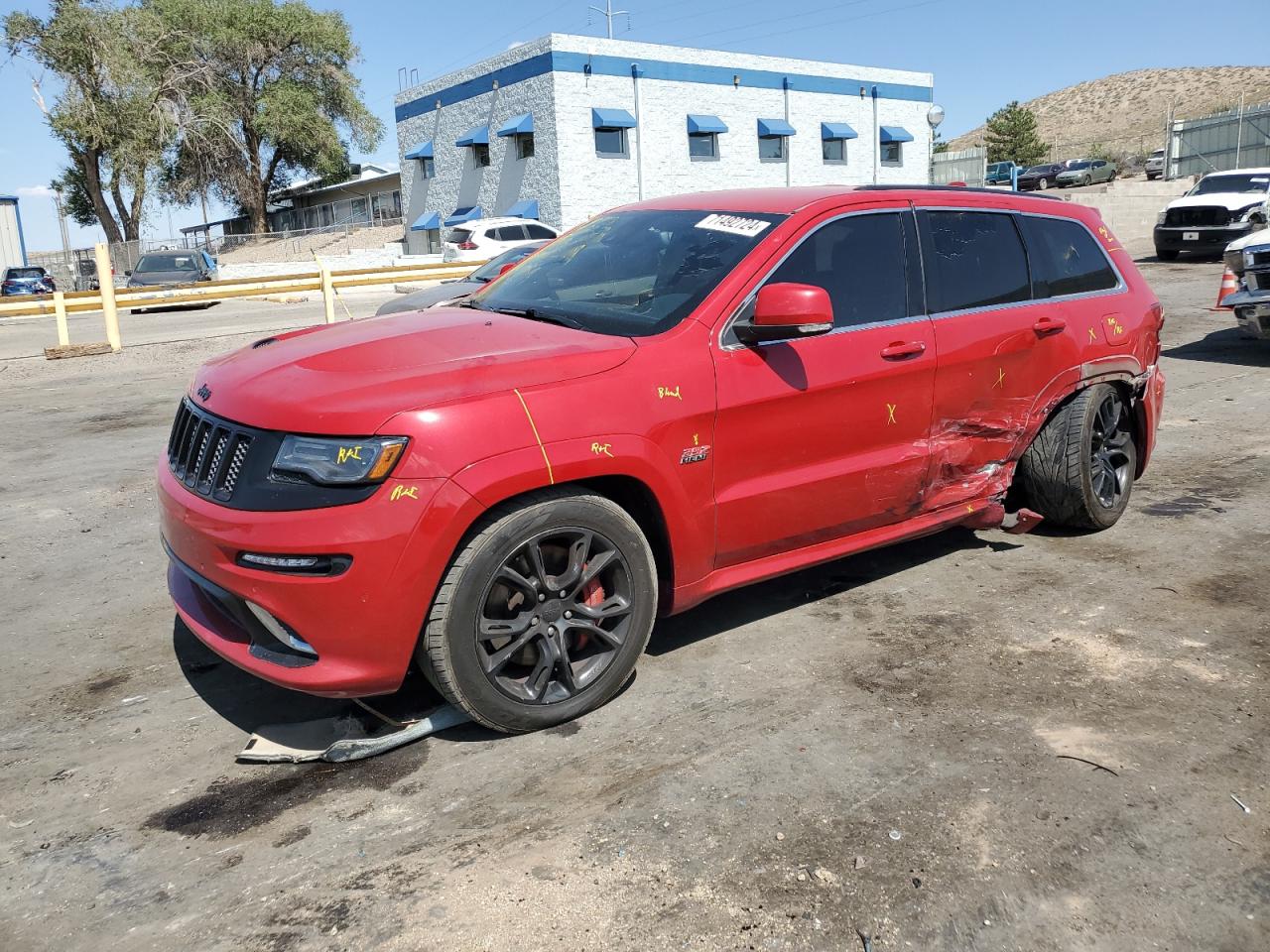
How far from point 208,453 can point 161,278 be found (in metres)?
26.2

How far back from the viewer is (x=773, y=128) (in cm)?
3809

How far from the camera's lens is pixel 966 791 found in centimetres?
312

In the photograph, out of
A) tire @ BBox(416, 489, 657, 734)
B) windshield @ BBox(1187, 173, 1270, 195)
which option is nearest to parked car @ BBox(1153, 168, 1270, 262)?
windshield @ BBox(1187, 173, 1270, 195)

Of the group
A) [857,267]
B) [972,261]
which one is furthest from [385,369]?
[972,261]

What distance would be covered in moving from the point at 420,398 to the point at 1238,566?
413 cm

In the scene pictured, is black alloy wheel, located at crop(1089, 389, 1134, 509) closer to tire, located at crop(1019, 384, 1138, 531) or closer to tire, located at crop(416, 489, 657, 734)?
tire, located at crop(1019, 384, 1138, 531)

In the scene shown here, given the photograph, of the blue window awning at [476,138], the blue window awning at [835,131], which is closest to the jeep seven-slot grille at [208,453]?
the blue window awning at [476,138]

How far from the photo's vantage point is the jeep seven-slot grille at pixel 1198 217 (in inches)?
853

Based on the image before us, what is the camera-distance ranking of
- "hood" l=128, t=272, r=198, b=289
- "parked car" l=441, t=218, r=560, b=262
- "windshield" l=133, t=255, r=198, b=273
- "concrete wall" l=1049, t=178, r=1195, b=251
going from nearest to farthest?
"parked car" l=441, t=218, r=560, b=262, "hood" l=128, t=272, r=198, b=289, "windshield" l=133, t=255, r=198, b=273, "concrete wall" l=1049, t=178, r=1195, b=251

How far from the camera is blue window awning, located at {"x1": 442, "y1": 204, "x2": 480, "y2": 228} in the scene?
38281 mm

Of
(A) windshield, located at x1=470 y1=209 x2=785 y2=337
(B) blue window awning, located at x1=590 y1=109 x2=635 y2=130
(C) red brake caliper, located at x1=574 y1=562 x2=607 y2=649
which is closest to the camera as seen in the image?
(C) red brake caliper, located at x1=574 y1=562 x2=607 y2=649

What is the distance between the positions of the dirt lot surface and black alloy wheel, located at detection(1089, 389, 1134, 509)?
43 cm

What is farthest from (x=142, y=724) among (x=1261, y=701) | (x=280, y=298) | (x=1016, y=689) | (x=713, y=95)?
(x=713, y=95)

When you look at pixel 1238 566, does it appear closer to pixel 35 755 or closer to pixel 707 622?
pixel 707 622
